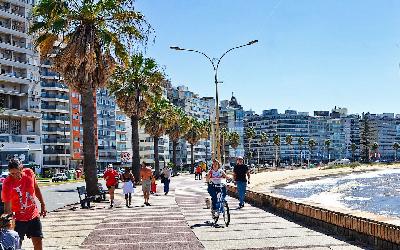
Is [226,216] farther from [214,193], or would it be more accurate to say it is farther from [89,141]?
[89,141]

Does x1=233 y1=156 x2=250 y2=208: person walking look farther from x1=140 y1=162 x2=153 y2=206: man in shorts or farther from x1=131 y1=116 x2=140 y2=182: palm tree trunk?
x1=131 y1=116 x2=140 y2=182: palm tree trunk

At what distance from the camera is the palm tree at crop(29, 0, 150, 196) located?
25.0m

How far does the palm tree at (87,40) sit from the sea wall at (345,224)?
11368 mm

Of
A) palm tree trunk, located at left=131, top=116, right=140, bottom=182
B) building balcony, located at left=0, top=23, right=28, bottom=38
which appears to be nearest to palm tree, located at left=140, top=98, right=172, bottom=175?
palm tree trunk, located at left=131, top=116, right=140, bottom=182

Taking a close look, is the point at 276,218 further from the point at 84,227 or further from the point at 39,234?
the point at 39,234

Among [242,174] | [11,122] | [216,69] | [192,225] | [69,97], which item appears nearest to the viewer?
[192,225]

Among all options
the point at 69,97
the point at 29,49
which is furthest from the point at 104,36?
the point at 69,97

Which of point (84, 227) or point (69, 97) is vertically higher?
point (69, 97)

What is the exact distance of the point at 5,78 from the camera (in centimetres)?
7494

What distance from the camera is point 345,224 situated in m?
11.3

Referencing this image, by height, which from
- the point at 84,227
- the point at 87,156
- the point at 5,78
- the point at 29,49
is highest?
the point at 29,49

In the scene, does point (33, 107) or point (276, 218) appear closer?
point (276, 218)

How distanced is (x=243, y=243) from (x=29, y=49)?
3026 inches

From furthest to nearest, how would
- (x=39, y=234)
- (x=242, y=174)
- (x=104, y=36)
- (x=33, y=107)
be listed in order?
(x=33, y=107) → (x=104, y=36) → (x=242, y=174) → (x=39, y=234)
